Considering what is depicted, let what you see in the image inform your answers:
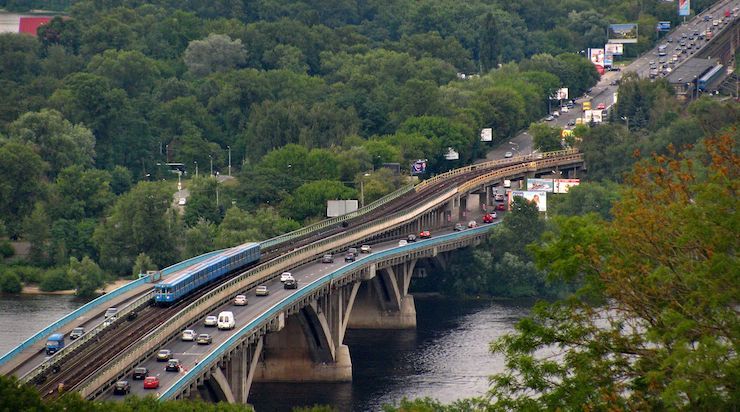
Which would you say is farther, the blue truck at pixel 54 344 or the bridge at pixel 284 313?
the blue truck at pixel 54 344

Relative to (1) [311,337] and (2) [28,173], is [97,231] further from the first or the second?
(1) [311,337]

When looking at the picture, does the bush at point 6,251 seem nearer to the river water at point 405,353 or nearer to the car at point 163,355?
the river water at point 405,353

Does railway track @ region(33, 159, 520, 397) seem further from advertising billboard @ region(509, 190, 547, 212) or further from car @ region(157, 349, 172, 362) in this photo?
advertising billboard @ region(509, 190, 547, 212)

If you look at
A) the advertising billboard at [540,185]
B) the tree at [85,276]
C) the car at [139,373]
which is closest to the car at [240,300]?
the car at [139,373]

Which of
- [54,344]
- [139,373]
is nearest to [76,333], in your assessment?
[54,344]

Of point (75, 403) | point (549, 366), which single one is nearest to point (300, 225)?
point (75, 403)

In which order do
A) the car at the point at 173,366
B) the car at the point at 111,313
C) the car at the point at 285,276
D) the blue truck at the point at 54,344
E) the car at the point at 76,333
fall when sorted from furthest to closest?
the car at the point at 285,276 → the car at the point at 111,313 → the car at the point at 76,333 → the blue truck at the point at 54,344 → the car at the point at 173,366

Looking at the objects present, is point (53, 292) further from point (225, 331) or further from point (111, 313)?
point (225, 331)
